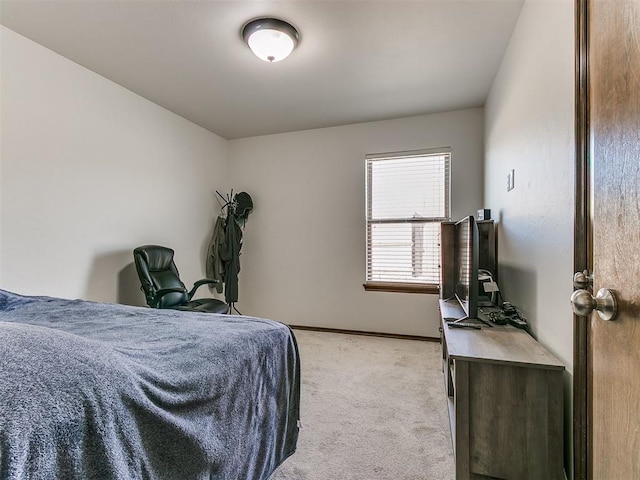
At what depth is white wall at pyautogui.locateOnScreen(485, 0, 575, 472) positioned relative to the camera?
121 cm

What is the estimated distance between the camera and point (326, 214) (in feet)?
13.0

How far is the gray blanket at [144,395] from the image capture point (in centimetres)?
64

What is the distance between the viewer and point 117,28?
2.08 metres

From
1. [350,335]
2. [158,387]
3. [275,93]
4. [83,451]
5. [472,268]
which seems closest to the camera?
[83,451]

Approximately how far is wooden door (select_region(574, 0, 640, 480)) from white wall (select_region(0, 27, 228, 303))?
3.15 metres

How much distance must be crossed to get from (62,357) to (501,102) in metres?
3.03

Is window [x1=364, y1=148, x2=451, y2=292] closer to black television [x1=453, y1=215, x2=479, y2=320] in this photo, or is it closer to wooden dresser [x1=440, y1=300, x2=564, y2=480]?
black television [x1=453, y1=215, x2=479, y2=320]

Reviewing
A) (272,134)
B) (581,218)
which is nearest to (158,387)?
(581,218)

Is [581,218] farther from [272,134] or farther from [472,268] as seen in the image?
[272,134]

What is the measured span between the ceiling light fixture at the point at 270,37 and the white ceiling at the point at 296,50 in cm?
5

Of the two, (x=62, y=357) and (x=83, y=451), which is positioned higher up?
(x=62, y=357)

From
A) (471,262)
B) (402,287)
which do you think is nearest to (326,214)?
(402,287)

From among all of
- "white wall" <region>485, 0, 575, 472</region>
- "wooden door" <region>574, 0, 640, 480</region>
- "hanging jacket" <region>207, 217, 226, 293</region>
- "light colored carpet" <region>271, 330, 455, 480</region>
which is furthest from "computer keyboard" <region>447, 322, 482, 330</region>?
"hanging jacket" <region>207, 217, 226, 293</region>

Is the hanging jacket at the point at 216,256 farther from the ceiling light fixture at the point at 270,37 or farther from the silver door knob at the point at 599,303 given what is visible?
the silver door knob at the point at 599,303
